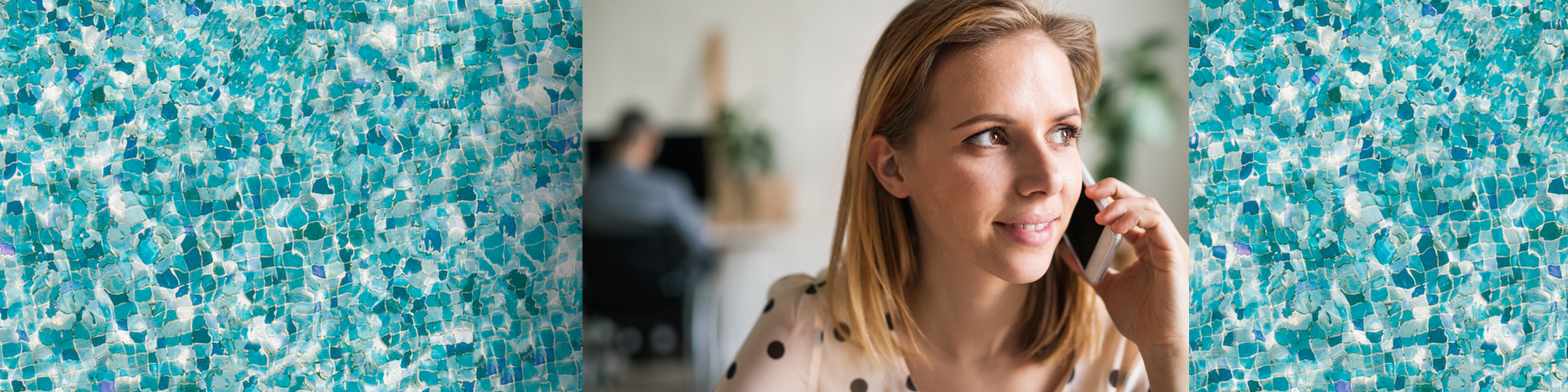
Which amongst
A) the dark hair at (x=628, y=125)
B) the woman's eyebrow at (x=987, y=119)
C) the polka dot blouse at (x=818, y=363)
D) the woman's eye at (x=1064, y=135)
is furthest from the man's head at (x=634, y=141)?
the woman's eye at (x=1064, y=135)

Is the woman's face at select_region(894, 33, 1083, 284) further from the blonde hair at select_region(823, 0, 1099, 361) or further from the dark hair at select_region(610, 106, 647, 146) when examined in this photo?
the dark hair at select_region(610, 106, 647, 146)

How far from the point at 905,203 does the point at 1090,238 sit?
10.6 inches

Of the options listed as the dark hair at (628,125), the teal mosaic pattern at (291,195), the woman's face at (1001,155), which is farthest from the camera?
the teal mosaic pattern at (291,195)

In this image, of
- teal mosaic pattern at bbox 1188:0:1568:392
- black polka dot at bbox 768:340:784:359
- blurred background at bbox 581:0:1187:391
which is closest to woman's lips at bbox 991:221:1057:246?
blurred background at bbox 581:0:1187:391

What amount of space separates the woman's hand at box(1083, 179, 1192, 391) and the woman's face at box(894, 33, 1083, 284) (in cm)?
13

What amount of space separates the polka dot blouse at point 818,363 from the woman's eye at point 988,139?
31 centimetres

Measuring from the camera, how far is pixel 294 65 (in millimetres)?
1399

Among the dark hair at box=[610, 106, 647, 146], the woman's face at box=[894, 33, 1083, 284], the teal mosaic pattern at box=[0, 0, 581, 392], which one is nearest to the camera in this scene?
the woman's face at box=[894, 33, 1083, 284]

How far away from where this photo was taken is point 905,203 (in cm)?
128

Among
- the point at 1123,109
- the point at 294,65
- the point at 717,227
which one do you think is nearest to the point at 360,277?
the point at 294,65

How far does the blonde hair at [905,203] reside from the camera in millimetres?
1192

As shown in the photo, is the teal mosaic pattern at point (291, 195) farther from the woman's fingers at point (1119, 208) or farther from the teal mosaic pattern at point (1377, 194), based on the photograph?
the teal mosaic pattern at point (1377, 194)

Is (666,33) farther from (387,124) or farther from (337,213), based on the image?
(337,213)

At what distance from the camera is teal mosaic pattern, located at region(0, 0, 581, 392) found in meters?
1.40
